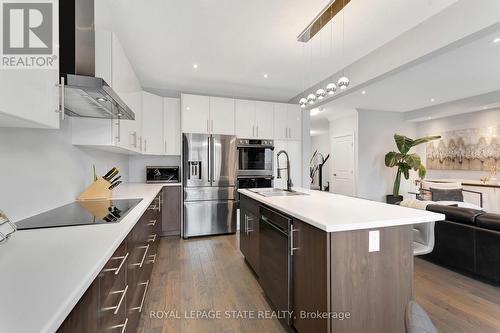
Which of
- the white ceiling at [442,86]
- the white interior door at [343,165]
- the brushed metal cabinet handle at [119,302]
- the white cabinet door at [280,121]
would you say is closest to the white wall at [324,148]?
Answer: the white interior door at [343,165]

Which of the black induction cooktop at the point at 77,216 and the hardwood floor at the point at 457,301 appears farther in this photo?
the hardwood floor at the point at 457,301

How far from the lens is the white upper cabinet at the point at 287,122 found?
14.6 feet

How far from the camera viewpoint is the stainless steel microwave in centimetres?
393

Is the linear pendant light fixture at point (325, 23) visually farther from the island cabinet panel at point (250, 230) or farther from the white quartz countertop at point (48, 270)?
the white quartz countertop at point (48, 270)

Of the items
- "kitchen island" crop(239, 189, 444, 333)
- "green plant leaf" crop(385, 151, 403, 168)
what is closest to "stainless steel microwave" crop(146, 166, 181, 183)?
"kitchen island" crop(239, 189, 444, 333)

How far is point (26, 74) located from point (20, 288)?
2.58ft

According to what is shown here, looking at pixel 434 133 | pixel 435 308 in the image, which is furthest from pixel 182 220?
pixel 434 133

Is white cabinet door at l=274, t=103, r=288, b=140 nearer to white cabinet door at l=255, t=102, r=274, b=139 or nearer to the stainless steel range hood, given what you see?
white cabinet door at l=255, t=102, r=274, b=139

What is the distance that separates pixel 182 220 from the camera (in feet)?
12.4

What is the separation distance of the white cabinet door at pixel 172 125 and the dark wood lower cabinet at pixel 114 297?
8.52ft

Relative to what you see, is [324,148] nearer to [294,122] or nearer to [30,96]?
[294,122]

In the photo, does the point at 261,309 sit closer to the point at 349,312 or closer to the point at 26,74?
the point at 349,312

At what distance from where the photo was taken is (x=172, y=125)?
4.05 m

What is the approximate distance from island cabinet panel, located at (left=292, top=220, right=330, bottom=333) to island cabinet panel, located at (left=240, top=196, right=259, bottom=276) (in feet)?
2.50
